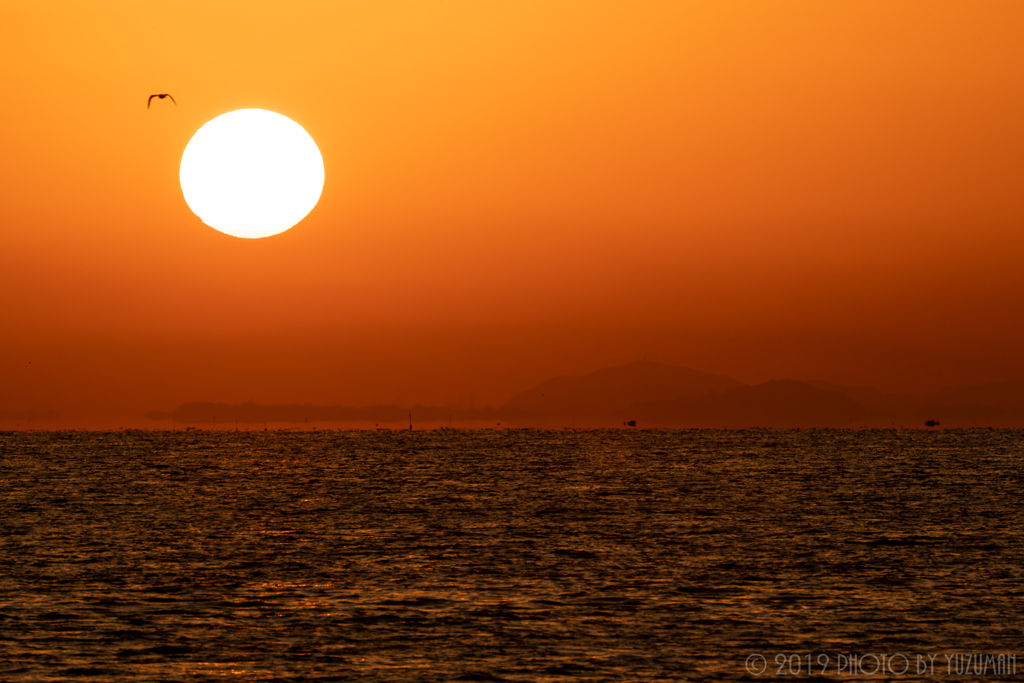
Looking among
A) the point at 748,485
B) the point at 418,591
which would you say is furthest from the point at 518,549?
the point at 748,485

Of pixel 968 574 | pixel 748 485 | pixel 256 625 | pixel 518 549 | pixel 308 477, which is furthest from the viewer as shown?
pixel 308 477

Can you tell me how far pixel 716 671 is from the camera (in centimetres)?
4034

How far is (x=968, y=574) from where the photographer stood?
64.5 m

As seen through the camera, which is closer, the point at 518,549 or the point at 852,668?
the point at 852,668

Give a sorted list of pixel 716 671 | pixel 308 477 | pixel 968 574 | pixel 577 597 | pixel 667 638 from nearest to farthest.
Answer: pixel 716 671
pixel 667 638
pixel 577 597
pixel 968 574
pixel 308 477

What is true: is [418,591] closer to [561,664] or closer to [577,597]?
[577,597]

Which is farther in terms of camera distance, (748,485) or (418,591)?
(748,485)

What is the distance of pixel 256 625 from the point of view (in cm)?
4903

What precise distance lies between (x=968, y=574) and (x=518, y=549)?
1248 inches

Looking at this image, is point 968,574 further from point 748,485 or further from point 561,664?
point 748,485

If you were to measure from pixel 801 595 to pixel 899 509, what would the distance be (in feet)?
218

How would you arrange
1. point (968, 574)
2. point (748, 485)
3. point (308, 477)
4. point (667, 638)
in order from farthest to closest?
point (308, 477) → point (748, 485) → point (968, 574) → point (667, 638)

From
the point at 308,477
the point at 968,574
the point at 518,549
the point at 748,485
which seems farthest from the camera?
the point at 308,477

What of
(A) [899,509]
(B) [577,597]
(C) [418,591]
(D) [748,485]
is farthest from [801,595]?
(D) [748,485]
